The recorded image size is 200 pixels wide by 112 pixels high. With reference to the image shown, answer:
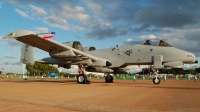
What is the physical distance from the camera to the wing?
1454cm

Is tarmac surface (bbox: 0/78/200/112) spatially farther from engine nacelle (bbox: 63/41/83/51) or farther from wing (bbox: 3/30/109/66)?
engine nacelle (bbox: 63/41/83/51)

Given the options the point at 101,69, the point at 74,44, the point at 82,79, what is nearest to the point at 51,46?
the point at 74,44

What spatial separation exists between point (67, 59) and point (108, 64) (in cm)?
389

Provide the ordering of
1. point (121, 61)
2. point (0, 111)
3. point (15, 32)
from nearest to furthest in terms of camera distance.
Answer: point (0, 111) → point (15, 32) → point (121, 61)

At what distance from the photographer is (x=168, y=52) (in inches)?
684

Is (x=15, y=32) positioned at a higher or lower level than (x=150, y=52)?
higher

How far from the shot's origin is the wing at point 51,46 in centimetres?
1454

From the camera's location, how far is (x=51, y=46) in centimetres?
1698

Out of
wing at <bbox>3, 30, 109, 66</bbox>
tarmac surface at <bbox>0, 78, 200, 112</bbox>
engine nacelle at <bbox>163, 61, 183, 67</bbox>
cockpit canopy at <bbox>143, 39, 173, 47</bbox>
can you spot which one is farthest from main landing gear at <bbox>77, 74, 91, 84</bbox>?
tarmac surface at <bbox>0, 78, 200, 112</bbox>

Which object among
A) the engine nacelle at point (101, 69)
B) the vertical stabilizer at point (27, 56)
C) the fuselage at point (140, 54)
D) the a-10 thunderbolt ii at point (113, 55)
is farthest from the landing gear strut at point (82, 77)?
the vertical stabilizer at point (27, 56)

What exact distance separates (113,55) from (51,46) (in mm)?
6383

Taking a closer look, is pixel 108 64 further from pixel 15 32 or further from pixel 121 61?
pixel 15 32

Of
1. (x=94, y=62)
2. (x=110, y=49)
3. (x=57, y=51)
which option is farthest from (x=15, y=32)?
(x=110, y=49)

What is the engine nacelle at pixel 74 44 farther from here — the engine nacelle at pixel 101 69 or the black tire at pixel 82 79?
the black tire at pixel 82 79
